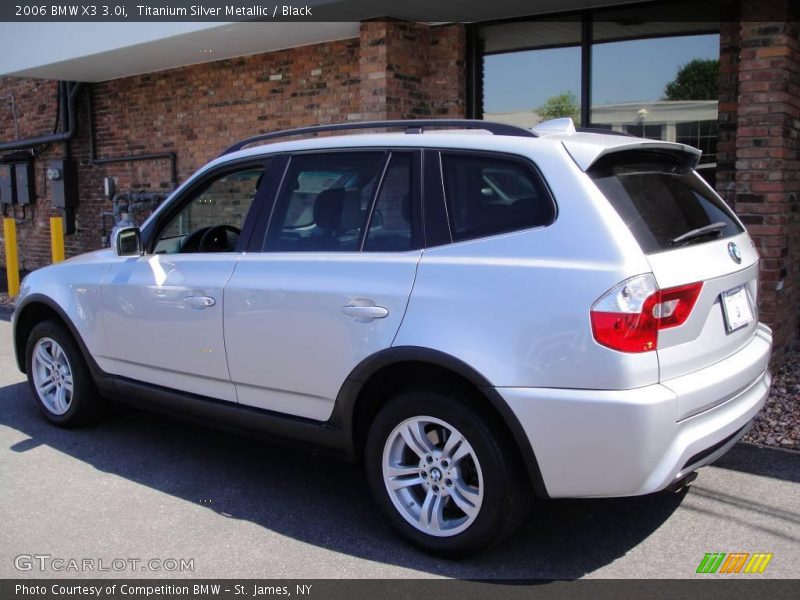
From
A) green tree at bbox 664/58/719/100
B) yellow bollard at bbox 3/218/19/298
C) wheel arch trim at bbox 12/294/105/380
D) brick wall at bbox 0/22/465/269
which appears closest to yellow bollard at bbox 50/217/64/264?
yellow bollard at bbox 3/218/19/298

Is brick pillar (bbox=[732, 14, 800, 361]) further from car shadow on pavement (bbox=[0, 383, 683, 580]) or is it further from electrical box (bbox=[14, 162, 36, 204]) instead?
electrical box (bbox=[14, 162, 36, 204])

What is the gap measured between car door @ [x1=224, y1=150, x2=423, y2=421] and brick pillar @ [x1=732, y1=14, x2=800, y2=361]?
3.41 metres

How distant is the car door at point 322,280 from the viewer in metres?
3.53

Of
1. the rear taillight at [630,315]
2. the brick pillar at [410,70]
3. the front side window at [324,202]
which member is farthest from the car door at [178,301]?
the brick pillar at [410,70]

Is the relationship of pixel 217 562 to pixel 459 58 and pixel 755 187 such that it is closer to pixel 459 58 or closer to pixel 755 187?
pixel 755 187

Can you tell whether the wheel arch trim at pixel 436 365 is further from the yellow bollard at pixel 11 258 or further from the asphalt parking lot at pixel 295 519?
the yellow bollard at pixel 11 258

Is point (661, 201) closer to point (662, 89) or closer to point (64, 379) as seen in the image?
point (64, 379)

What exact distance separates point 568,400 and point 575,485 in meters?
0.36

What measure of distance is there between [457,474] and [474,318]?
70 centimetres

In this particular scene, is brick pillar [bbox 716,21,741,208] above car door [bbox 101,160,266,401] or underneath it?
above

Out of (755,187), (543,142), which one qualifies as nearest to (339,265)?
(543,142)

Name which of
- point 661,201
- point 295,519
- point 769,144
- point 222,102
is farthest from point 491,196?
point 222,102

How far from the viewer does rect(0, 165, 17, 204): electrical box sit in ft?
46.1

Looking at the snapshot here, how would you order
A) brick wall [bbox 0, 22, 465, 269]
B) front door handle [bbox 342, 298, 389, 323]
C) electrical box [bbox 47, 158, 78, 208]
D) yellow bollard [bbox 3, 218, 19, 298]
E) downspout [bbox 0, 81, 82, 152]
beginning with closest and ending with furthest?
front door handle [bbox 342, 298, 389, 323] → brick wall [bbox 0, 22, 465, 269] → yellow bollard [bbox 3, 218, 19, 298] → downspout [bbox 0, 81, 82, 152] → electrical box [bbox 47, 158, 78, 208]
